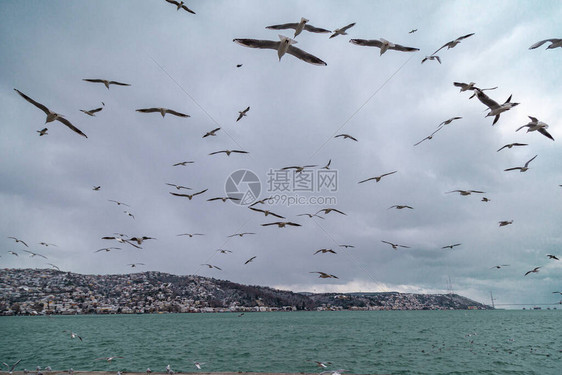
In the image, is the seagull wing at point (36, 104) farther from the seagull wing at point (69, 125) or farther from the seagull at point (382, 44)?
the seagull at point (382, 44)

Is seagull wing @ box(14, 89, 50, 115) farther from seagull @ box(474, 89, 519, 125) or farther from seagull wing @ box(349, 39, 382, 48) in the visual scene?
seagull @ box(474, 89, 519, 125)

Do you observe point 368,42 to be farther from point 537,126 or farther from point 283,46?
point 537,126

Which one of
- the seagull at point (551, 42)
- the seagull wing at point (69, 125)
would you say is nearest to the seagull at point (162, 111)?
the seagull wing at point (69, 125)

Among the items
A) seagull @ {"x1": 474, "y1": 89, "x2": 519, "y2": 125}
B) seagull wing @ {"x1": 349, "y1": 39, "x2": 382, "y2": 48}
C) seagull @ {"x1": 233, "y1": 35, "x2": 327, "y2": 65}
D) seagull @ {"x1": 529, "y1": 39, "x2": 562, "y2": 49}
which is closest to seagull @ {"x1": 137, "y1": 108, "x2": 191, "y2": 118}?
seagull @ {"x1": 233, "y1": 35, "x2": 327, "y2": 65}

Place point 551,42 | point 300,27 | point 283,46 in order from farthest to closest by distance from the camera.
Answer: point 551,42, point 300,27, point 283,46

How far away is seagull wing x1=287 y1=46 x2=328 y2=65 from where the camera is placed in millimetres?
6414

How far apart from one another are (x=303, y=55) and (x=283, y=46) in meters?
0.49

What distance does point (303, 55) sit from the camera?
6535mm

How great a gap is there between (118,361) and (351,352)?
21667 mm

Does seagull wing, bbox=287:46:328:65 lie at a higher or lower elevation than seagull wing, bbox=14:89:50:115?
higher

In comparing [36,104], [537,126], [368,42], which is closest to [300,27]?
[368,42]

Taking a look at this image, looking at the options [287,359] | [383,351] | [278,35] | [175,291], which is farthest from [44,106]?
[175,291]

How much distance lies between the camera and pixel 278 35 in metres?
6.15

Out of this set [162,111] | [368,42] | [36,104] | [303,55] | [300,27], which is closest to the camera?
[303,55]
